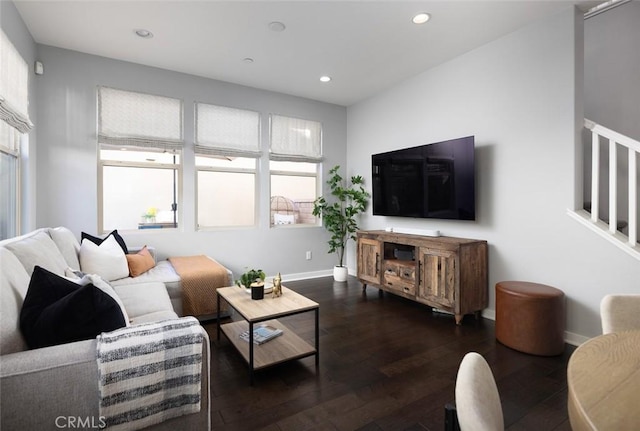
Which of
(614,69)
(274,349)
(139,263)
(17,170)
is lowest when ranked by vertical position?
(274,349)

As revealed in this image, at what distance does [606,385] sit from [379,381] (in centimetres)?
145

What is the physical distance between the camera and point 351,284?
458 cm

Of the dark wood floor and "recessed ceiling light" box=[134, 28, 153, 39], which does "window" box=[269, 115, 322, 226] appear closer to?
"recessed ceiling light" box=[134, 28, 153, 39]

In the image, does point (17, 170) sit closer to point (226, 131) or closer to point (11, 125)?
point (11, 125)

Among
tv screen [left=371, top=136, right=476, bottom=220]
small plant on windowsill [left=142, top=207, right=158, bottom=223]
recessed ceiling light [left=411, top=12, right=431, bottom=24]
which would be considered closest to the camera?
recessed ceiling light [left=411, top=12, right=431, bottom=24]

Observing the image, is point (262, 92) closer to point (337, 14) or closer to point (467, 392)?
point (337, 14)

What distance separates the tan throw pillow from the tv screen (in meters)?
2.99

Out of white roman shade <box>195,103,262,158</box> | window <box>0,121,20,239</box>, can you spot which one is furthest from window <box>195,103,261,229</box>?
window <box>0,121,20,239</box>

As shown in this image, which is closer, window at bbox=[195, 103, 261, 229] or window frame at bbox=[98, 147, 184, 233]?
window frame at bbox=[98, 147, 184, 233]

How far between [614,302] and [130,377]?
79.6 inches

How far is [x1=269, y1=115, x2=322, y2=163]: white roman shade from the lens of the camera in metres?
4.61

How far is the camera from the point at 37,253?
1.66 meters

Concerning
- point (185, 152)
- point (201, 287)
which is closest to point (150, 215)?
point (185, 152)

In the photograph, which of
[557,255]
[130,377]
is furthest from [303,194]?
[130,377]
